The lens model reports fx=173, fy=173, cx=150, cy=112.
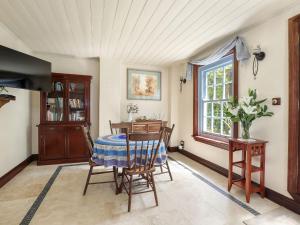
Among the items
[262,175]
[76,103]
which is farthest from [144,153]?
[76,103]

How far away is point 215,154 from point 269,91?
1503mm

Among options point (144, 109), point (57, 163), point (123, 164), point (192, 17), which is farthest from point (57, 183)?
point (192, 17)

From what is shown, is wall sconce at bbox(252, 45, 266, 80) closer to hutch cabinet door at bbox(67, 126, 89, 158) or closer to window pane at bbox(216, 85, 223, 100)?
window pane at bbox(216, 85, 223, 100)

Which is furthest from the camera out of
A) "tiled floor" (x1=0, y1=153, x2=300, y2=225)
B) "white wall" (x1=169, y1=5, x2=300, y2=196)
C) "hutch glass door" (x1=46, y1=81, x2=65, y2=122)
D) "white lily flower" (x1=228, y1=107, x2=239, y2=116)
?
"hutch glass door" (x1=46, y1=81, x2=65, y2=122)

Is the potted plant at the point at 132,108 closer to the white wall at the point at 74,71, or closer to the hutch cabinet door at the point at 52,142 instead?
the white wall at the point at 74,71

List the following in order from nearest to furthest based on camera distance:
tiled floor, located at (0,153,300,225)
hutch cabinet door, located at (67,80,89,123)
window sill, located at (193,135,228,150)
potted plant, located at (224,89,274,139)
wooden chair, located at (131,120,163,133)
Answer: tiled floor, located at (0,153,300,225), potted plant, located at (224,89,274,139), window sill, located at (193,135,228,150), hutch cabinet door, located at (67,80,89,123), wooden chair, located at (131,120,163,133)

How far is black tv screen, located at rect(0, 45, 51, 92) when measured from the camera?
7.36 feet

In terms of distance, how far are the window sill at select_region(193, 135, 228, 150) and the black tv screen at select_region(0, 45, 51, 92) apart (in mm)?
3138

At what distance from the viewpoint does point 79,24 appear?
8.14 ft

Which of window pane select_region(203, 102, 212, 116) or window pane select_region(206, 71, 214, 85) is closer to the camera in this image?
window pane select_region(206, 71, 214, 85)

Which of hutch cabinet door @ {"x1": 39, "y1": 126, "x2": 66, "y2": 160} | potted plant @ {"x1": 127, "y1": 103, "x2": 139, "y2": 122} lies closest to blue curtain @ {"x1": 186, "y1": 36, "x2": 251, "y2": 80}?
potted plant @ {"x1": 127, "y1": 103, "x2": 139, "y2": 122}

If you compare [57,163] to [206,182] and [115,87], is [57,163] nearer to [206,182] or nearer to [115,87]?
[115,87]

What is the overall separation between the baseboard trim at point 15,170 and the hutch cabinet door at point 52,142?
319mm

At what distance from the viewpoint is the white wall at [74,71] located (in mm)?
3840
